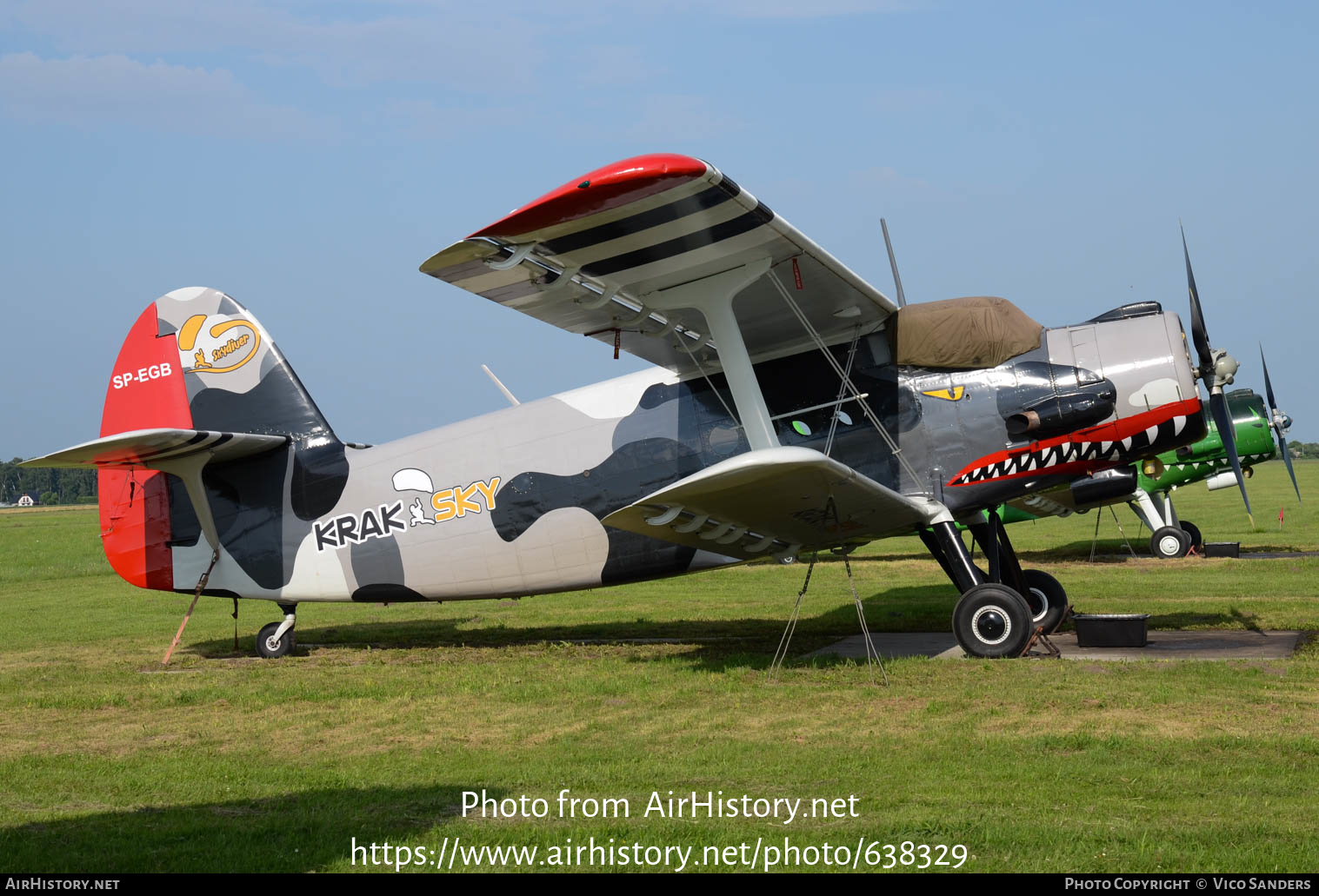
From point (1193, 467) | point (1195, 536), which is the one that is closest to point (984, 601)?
point (1195, 536)

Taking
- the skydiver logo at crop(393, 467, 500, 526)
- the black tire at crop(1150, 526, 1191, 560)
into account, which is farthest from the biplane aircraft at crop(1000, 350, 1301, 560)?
the skydiver logo at crop(393, 467, 500, 526)

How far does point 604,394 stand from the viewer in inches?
429

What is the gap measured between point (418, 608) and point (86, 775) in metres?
11.2

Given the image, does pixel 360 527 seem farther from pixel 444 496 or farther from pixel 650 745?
pixel 650 745

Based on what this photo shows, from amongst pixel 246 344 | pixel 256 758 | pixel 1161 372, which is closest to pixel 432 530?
pixel 246 344

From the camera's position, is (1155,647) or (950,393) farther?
(1155,647)

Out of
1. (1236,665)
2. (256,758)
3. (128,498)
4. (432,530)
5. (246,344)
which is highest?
(246,344)

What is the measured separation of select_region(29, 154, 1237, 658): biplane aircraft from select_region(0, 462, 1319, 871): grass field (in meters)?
1.07

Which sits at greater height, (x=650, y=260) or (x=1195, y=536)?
(x=650, y=260)

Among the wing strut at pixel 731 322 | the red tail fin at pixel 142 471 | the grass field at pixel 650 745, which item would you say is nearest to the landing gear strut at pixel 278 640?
the grass field at pixel 650 745

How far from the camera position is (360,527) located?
11.5 m

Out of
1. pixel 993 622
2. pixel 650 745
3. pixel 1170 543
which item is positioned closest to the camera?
pixel 650 745

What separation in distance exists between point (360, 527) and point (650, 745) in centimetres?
577
